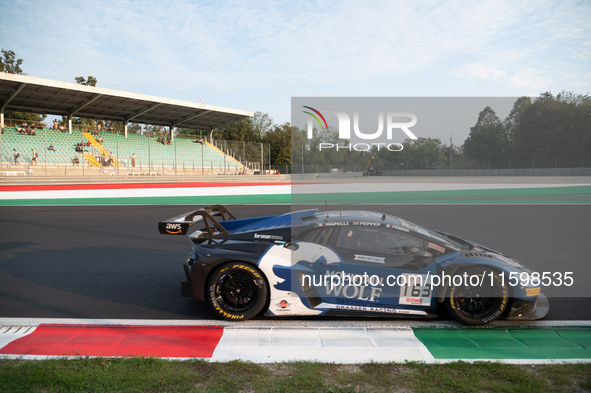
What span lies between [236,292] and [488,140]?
13463 millimetres

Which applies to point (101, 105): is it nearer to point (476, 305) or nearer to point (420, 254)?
point (420, 254)

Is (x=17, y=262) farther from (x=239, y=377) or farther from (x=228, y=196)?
(x=228, y=196)

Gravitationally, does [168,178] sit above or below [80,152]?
below

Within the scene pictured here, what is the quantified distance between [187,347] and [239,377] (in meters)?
0.73

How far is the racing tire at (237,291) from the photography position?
13.0 feet

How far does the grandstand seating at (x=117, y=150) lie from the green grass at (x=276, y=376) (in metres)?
26.5

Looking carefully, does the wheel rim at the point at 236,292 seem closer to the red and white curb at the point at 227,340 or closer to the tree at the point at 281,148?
the red and white curb at the point at 227,340

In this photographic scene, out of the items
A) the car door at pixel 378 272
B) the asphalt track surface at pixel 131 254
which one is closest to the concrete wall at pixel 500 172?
the asphalt track surface at pixel 131 254

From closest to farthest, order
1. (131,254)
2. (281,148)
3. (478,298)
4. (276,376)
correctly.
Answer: (276,376) < (478,298) < (131,254) < (281,148)

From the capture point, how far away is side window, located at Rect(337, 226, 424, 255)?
391cm

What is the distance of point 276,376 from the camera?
3.00 metres

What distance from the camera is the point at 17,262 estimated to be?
21.9ft

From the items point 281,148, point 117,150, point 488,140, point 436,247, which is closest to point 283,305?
point 436,247

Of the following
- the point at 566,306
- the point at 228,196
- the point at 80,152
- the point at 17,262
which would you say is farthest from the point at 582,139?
the point at 80,152
